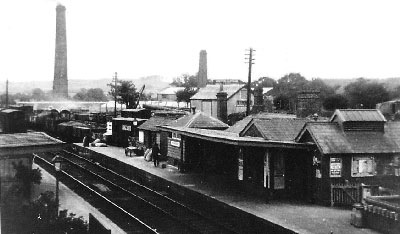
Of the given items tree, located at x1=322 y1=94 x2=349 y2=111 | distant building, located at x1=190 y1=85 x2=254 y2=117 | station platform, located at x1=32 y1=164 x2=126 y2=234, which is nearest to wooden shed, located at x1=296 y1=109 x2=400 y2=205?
station platform, located at x1=32 y1=164 x2=126 y2=234

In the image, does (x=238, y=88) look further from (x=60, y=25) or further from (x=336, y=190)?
(x=336, y=190)

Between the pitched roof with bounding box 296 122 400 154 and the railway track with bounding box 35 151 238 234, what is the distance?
202 inches

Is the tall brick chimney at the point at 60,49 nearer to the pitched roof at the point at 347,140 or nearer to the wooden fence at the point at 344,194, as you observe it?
the pitched roof at the point at 347,140

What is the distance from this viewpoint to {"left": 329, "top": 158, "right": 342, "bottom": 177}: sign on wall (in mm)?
17891

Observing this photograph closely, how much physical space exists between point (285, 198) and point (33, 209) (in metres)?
11.3

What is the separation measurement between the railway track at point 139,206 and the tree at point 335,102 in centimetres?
3521

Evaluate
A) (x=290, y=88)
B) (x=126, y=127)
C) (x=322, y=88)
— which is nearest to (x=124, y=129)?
(x=126, y=127)

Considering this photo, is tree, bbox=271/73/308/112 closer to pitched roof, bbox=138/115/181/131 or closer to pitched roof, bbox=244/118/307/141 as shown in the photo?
pitched roof, bbox=138/115/181/131

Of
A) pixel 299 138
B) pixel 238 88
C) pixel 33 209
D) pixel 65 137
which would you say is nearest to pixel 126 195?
pixel 299 138

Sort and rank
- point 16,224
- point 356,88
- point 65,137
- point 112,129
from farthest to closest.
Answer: point 356,88 → point 65,137 → point 112,129 → point 16,224

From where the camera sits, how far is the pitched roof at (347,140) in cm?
1802

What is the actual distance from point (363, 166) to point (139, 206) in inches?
350

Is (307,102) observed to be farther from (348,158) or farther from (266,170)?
(348,158)

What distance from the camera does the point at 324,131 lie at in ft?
61.5
